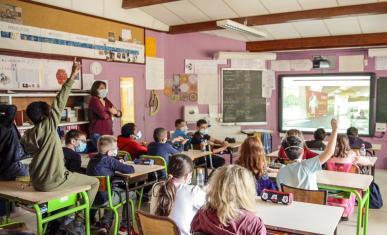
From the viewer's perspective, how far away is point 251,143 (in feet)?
10.8

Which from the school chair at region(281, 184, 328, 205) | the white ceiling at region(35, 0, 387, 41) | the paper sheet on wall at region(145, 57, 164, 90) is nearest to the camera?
the school chair at region(281, 184, 328, 205)

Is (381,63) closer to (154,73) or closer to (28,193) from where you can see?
(154,73)

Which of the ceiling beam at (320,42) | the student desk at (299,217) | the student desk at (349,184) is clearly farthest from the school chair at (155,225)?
the ceiling beam at (320,42)

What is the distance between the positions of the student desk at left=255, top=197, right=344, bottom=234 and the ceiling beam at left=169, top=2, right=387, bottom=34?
12.6 feet

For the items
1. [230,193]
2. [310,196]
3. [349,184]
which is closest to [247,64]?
[349,184]

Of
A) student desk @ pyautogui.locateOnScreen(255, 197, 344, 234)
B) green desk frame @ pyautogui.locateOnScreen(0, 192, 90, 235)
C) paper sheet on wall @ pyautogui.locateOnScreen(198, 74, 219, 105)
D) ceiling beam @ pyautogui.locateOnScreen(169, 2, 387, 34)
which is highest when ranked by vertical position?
ceiling beam @ pyautogui.locateOnScreen(169, 2, 387, 34)

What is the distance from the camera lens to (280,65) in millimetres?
8547

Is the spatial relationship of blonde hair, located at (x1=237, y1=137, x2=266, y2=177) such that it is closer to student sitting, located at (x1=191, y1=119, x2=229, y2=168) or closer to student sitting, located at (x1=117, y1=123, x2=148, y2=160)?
student sitting, located at (x1=117, y1=123, x2=148, y2=160)

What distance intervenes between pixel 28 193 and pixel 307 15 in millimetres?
4661

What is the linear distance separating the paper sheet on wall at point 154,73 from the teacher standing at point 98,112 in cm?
157

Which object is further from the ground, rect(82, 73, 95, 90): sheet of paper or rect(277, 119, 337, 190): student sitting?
rect(82, 73, 95, 90): sheet of paper

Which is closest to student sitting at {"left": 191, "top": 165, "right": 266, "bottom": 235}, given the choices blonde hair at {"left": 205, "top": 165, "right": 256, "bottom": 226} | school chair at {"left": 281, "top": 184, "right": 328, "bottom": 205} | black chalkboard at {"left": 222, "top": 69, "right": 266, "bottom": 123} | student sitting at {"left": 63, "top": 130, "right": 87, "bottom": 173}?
blonde hair at {"left": 205, "top": 165, "right": 256, "bottom": 226}

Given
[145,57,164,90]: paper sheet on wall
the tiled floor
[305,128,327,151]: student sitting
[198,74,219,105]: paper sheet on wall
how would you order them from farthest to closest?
[198,74,219,105]: paper sheet on wall → [145,57,164,90]: paper sheet on wall → [305,128,327,151]: student sitting → the tiled floor

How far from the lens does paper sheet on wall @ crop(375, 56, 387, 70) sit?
25.2 feet
